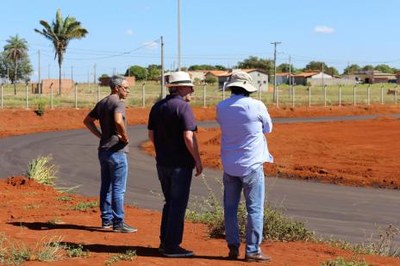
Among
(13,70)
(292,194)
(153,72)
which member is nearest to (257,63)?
(153,72)

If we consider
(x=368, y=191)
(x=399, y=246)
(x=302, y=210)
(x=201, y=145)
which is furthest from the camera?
(x=201, y=145)

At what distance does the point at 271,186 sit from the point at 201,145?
34.9 feet

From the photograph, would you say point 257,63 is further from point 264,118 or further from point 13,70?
point 264,118

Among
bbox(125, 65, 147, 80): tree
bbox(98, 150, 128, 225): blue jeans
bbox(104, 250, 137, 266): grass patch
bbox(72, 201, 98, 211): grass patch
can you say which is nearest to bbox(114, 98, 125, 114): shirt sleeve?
bbox(98, 150, 128, 225): blue jeans

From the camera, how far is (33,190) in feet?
38.9

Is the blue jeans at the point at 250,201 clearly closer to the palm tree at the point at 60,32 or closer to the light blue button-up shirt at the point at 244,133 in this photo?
the light blue button-up shirt at the point at 244,133

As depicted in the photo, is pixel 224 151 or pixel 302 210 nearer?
pixel 224 151

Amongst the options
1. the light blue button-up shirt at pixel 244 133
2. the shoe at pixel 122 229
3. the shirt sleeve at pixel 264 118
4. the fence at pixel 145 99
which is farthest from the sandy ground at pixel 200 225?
the fence at pixel 145 99

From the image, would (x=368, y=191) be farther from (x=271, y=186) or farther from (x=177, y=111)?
(x=177, y=111)

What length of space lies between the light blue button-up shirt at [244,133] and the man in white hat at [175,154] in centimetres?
34

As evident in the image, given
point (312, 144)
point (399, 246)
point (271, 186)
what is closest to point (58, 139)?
point (312, 144)

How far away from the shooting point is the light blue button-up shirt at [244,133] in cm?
625

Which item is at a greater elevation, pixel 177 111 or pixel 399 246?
pixel 177 111

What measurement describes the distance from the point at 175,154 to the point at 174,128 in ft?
0.85
